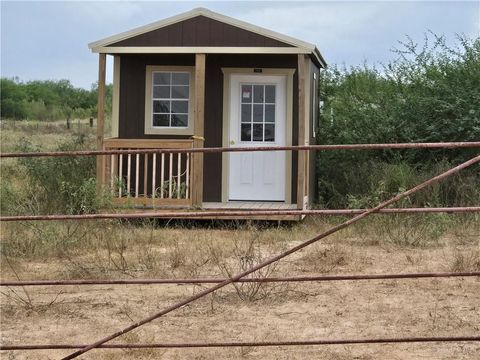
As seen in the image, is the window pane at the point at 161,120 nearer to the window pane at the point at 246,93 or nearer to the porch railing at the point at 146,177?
the porch railing at the point at 146,177

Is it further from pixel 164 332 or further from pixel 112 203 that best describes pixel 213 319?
pixel 112 203

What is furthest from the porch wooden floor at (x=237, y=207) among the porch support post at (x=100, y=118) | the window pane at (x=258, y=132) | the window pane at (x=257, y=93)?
the window pane at (x=257, y=93)

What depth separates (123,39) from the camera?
38.6 ft

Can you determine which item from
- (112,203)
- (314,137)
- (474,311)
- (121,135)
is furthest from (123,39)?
(474,311)

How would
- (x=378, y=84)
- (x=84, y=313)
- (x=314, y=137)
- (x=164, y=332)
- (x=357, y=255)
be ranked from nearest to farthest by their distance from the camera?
(x=164, y=332), (x=84, y=313), (x=357, y=255), (x=314, y=137), (x=378, y=84)

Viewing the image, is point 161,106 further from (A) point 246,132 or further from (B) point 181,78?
(A) point 246,132

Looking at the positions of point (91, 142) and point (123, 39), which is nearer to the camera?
point (123, 39)

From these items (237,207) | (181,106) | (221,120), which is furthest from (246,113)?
(237,207)

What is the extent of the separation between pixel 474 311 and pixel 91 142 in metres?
11.2

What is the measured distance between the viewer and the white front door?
1255 centimetres

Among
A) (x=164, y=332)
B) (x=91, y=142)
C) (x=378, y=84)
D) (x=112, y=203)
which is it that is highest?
(x=378, y=84)

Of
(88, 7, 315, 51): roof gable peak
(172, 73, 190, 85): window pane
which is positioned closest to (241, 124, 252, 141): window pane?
(172, 73, 190, 85): window pane

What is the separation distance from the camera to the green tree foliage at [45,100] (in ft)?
154

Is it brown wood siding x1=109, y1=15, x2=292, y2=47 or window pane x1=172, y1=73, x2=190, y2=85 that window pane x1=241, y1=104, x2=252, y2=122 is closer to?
window pane x1=172, y1=73, x2=190, y2=85
